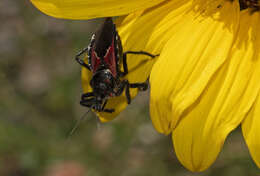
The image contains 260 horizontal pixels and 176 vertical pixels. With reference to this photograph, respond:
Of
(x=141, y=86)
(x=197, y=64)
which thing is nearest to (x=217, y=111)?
(x=197, y=64)

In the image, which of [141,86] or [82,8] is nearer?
[82,8]

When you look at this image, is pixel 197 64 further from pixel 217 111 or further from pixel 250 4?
pixel 250 4

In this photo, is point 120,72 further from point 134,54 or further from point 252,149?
point 252,149

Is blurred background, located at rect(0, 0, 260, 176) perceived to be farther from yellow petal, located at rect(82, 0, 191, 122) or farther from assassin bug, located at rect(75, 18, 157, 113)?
yellow petal, located at rect(82, 0, 191, 122)

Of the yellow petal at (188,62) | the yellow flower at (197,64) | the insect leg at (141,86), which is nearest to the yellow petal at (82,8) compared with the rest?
the yellow flower at (197,64)

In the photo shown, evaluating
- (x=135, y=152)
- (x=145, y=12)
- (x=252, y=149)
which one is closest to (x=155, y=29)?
(x=145, y=12)

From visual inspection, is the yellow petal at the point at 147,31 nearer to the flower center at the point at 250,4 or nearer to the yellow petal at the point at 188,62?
the yellow petal at the point at 188,62
